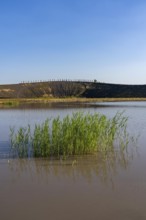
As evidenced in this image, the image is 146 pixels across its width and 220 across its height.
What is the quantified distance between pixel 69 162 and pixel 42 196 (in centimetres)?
228

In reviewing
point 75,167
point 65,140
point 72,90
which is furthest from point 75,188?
point 72,90

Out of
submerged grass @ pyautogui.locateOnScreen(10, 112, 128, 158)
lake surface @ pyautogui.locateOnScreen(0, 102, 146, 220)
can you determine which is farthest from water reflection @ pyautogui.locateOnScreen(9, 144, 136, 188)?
submerged grass @ pyautogui.locateOnScreen(10, 112, 128, 158)

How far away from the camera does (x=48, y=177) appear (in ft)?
21.7

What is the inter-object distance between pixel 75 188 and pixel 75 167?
1424mm

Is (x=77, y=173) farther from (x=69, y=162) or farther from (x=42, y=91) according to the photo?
(x=42, y=91)

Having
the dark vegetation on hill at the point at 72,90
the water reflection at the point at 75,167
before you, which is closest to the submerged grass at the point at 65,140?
the water reflection at the point at 75,167

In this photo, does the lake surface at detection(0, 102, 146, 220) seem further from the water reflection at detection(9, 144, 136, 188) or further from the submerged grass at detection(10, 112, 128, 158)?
the submerged grass at detection(10, 112, 128, 158)

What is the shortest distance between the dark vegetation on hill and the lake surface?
7301 cm

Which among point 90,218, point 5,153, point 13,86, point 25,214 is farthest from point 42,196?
point 13,86

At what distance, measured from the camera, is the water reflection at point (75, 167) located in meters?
6.61

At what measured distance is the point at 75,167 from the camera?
7.29 meters

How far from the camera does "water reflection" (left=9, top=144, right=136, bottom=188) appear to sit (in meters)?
6.61

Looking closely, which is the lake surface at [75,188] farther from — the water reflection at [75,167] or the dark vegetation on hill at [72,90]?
the dark vegetation on hill at [72,90]

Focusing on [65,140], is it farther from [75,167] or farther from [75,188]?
[75,188]
